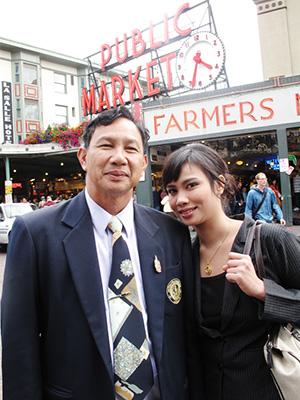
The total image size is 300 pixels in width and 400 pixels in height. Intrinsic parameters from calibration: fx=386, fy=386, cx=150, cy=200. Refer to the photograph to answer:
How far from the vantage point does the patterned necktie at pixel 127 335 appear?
1.60 metres

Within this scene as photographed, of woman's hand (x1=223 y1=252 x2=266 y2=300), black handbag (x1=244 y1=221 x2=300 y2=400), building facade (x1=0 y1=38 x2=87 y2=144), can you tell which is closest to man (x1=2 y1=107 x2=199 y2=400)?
woman's hand (x1=223 y1=252 x2=266 y2=300)

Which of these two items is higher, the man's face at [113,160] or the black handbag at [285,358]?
the man's face at [113,160]

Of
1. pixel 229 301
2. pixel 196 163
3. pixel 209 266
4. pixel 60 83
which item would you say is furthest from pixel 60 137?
pixel 229 301

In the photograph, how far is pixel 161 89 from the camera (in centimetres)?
1936

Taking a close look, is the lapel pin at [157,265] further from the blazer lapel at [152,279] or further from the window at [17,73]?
the window at [17,73]

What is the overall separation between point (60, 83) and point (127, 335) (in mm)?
37434

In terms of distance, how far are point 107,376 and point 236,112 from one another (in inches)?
563

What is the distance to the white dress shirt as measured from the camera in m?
1.70

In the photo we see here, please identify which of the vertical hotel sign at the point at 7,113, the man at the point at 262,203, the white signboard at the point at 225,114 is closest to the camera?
the man at the point at 262,203

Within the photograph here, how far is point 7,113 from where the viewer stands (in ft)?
101

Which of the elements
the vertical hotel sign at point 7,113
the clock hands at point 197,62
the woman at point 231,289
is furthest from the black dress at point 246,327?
the vertical hotel sign at point 7,113

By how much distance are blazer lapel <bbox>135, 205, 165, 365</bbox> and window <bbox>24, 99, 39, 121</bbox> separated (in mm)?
34565

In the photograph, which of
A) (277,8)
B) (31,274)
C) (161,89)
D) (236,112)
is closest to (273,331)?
(31,274)

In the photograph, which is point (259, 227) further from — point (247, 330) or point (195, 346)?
point (195, 346)
